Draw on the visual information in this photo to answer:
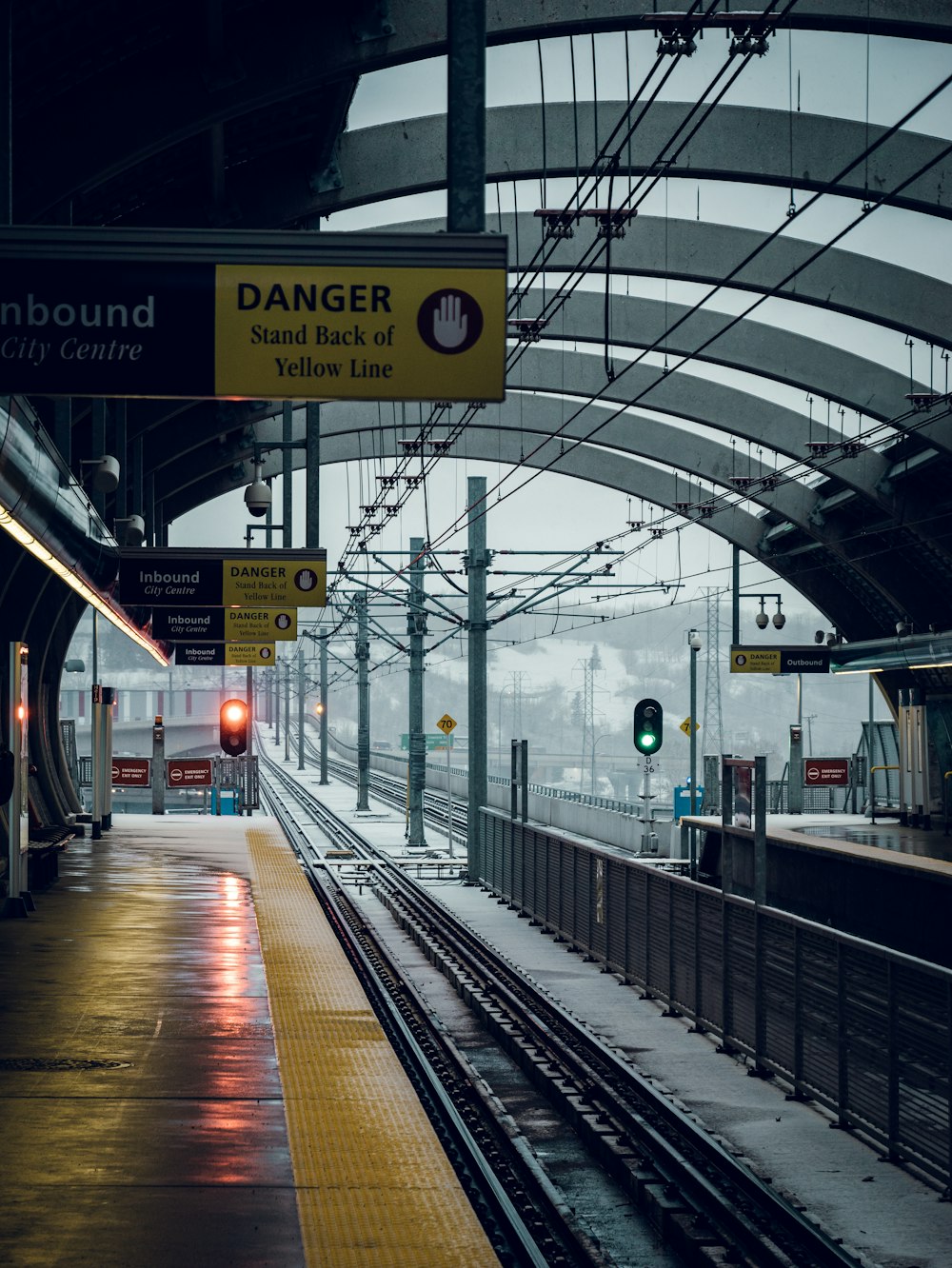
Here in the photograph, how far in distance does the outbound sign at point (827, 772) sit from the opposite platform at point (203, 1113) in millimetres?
32619

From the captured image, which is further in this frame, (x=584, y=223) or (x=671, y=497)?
(x=671, y=497)

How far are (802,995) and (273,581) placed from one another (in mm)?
12399

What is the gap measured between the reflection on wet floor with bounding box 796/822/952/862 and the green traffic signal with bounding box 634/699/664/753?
360 centimetres

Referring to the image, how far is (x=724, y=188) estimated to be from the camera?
2178cm

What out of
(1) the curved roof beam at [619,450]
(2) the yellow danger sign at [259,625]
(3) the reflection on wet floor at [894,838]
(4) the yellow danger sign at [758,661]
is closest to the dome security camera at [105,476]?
(2) the yellow danger sign at [259,625]

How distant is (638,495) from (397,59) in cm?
2386

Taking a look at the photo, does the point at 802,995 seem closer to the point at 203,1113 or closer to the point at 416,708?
the point at 203,1113

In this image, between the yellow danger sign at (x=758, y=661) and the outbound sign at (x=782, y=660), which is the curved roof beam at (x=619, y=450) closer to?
the outbound sign at (x=782, y=660)

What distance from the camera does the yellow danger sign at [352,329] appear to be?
7.57 m

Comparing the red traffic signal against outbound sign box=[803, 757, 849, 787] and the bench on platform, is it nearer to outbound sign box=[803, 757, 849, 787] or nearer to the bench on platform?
the bench on platform

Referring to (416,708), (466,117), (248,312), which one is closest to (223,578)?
(466,117)

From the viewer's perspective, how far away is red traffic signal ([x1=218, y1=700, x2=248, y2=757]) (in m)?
39.1

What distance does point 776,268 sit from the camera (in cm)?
2392

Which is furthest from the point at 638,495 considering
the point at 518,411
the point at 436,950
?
the point at 436,950
